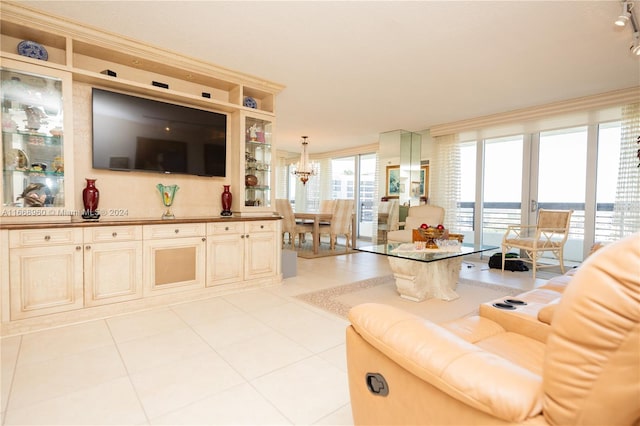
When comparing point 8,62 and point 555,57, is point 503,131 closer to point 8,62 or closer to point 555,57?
point 555,57

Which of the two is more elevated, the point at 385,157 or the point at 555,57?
the point at 555,57

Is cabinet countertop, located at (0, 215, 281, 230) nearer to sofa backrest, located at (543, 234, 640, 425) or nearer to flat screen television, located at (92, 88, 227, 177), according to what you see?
flat screen television, located at (92, 88, 227, 177)

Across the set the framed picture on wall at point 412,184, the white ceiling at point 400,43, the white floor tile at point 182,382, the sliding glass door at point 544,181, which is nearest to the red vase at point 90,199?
the white ceiling at point 400,43

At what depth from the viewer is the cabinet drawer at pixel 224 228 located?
3386 mm

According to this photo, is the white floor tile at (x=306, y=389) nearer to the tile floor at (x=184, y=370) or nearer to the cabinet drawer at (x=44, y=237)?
the tile floor at (x=184, y=370)

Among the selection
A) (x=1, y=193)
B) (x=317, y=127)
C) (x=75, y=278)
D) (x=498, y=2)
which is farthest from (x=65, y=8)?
(x=317, y=127)

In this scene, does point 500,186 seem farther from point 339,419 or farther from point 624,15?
point 339,419

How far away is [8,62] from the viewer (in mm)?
2480

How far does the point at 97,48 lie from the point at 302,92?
2.27 metres

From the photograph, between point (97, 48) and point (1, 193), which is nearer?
point (1, 193)

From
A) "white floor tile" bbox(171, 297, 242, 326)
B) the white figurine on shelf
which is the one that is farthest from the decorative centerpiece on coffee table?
the white figurine on shelf

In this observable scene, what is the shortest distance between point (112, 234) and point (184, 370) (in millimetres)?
1534

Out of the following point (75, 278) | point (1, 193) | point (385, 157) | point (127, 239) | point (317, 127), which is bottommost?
point (75, 278)

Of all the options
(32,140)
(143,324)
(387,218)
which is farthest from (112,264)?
(387,218)
